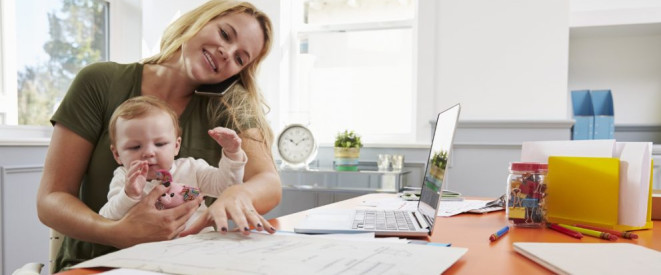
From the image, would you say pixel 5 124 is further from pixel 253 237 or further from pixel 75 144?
pixel 253 237

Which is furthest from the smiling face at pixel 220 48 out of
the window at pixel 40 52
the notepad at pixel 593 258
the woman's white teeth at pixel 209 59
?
the window at pixel 40 52

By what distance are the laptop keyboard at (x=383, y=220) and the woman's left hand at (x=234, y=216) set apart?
8.6 inches

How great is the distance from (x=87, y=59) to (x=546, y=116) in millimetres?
2524

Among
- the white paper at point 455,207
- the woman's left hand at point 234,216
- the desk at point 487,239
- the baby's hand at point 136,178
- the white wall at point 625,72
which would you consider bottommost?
the white paper at point 455,207

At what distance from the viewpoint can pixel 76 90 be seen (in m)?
1.23

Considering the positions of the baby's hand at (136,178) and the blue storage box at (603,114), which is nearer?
the baby's hand at (136,178)

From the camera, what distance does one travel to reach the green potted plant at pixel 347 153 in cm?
278

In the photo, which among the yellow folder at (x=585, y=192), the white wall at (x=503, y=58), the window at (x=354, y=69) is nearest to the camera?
the yellow folder at (x=585, y=192)

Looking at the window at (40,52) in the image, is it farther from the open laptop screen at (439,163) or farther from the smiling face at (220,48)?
the open laptop screen at (439,163)

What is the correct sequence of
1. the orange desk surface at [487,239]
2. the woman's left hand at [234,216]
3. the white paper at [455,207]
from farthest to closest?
the white paper at [455,207] < the woman's left hand at [234,216] < the orange desk surface at [487,239]

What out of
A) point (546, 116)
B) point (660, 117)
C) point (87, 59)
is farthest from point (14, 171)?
point (660, 117)

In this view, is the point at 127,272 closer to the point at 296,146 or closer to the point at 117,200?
the point at 117,200

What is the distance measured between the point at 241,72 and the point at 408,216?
645 mm

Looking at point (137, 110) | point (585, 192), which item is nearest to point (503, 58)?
point (585, 192)
